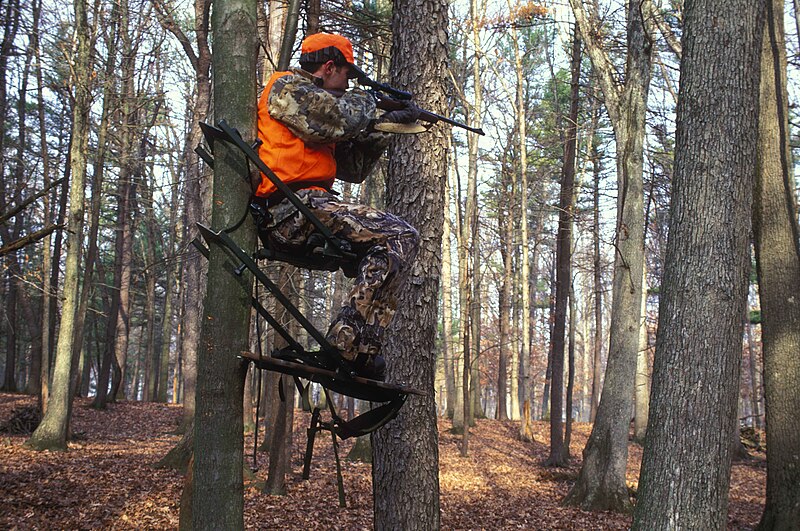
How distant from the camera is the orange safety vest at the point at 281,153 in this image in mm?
3352

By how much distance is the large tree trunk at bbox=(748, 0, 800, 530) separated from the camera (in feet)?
24.6

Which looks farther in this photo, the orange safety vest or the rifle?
the rifle

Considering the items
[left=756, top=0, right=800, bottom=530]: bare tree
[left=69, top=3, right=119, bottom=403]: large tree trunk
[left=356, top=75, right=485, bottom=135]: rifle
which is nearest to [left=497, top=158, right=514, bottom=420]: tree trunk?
[left=69, top=3, right=119, bottom=403]: large tree trunk

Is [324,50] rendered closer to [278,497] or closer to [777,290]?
[777,290]

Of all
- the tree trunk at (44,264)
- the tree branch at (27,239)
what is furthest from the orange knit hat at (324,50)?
the tree trunk at (44,264)

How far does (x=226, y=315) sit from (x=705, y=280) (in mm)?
3613

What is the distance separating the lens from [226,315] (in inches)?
122

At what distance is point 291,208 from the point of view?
3.41m

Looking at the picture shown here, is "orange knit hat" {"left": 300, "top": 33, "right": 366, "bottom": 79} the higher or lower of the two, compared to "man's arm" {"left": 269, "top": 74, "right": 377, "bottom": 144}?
higher

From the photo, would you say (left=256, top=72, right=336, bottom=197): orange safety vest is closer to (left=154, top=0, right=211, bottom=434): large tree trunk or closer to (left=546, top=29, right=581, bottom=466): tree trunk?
(left=154, top=0, right=211, bottom=434): large tree trunk

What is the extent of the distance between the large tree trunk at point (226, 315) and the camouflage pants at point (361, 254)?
28 cm

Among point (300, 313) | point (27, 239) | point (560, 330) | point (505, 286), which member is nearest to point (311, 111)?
point (300, 313)

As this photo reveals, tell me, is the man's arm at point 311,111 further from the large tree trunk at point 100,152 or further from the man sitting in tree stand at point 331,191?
the large tree trunk at point 100,152

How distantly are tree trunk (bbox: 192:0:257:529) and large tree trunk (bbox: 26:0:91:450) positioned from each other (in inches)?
425
